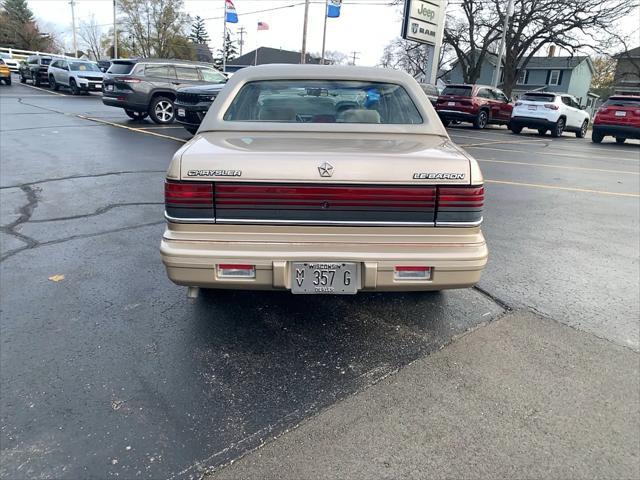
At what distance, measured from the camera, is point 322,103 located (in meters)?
3.97

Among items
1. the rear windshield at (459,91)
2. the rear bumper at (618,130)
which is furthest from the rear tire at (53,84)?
the rear bumper at (618,130)

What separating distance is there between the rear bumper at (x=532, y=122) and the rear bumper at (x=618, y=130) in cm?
→ 184

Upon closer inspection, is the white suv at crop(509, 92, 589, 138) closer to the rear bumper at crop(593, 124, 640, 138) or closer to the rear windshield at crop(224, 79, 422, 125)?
the rear bumper at crop(593, 124, 640, 138)

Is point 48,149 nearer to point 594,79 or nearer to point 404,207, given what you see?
point 404,207

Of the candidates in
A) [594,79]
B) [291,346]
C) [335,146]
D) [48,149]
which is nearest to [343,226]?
[335,146]

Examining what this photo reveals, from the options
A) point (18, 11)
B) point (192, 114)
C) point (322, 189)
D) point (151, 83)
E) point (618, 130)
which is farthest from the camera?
point (18, 11)

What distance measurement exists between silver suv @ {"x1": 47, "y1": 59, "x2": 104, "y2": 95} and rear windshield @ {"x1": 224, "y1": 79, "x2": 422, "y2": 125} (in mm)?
25404

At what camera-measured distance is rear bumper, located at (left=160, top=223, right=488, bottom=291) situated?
2777mm

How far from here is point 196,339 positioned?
3.21 meters

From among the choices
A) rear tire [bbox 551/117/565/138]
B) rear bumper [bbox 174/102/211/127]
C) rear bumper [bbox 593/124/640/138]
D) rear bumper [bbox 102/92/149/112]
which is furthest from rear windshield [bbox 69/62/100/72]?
rear bumper [bbox 593/124/640/138]

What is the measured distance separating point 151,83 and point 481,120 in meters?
13.8

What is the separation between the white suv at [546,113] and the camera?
19703 mm

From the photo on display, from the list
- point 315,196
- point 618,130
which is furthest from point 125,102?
point 618,130

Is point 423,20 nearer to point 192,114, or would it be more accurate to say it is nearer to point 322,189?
point 192,114
